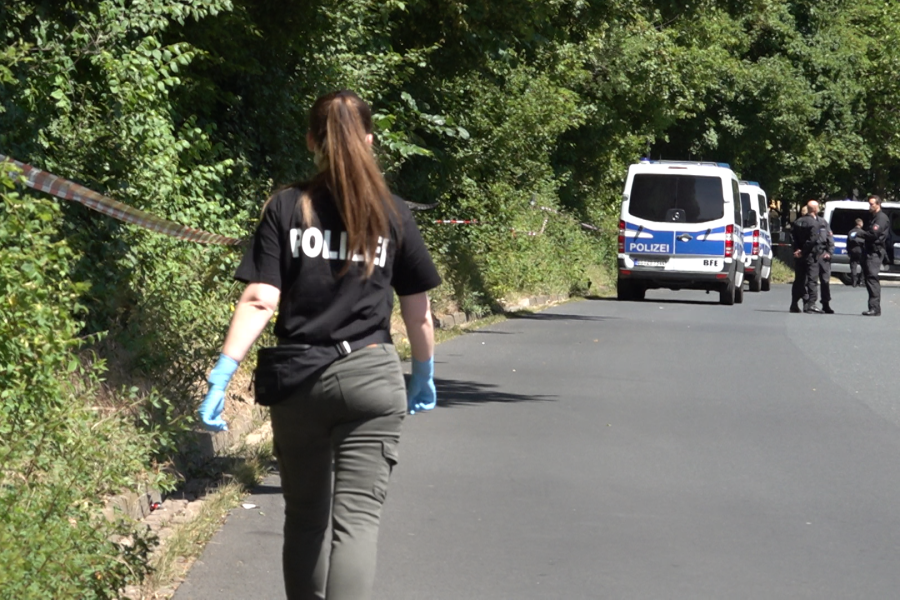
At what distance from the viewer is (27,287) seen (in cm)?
562

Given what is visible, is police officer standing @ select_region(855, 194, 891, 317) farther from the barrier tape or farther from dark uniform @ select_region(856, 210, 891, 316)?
the barrier tape

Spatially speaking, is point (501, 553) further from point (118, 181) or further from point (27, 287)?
point (118, 181)

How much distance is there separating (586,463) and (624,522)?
1667 mm

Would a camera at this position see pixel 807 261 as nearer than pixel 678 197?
Yes

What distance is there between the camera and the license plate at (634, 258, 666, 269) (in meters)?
26.7

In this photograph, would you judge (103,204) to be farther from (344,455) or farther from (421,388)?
(344,455)

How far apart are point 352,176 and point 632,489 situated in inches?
163

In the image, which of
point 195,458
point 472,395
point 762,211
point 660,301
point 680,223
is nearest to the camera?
point 195,458

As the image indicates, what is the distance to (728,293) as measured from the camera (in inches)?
1083

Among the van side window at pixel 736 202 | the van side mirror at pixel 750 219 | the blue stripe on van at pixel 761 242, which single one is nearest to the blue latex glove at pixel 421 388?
the van side window at pixel 736 202

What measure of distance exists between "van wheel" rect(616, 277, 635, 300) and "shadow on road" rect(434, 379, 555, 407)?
599 inches

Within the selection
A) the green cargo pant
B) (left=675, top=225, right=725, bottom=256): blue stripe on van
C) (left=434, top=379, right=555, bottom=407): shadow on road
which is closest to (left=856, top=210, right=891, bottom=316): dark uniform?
(left=675, top=225, right=725, bottom=256): blue stripe on van

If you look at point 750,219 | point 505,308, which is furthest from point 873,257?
point 750,219

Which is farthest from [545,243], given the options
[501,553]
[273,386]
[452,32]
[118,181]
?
[273,386]
